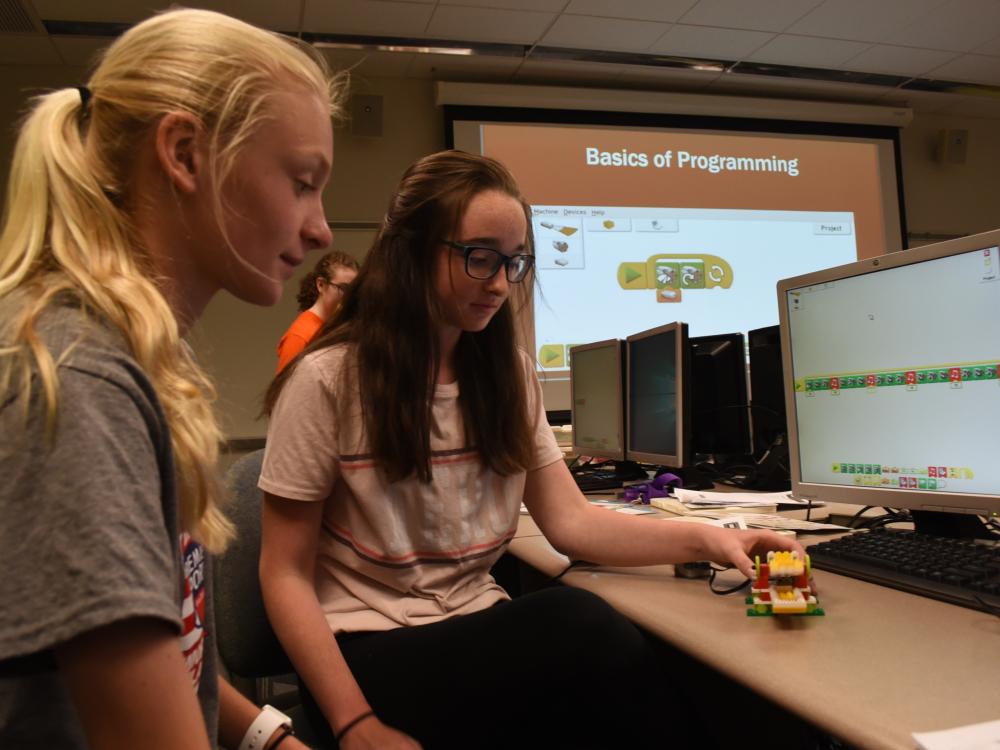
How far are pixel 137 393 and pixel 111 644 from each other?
0.14 meters

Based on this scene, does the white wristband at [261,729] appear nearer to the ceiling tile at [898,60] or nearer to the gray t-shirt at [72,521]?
the gray t-shirt at [72,521]

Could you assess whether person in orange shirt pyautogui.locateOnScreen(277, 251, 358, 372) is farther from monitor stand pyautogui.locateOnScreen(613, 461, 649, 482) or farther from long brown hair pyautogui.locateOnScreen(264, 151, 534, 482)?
long brown hair pyautogui.locateOnScreen(264, 151, 534, 482)

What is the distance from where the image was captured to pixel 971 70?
172 inches

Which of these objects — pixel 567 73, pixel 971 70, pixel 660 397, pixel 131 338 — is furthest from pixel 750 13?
pixel 131 338

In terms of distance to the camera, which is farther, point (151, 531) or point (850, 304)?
point (850, 304)

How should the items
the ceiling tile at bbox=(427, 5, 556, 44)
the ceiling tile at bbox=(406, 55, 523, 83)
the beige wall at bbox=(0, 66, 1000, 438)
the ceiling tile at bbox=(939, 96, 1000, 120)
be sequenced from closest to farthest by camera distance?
1. the ceiling tile at bbox=(427, 5, 556, 44)
2. the beige wall at bbox=(0, 66, 1000, 438)
3. the ceiling tile at bbox=(406, 55, 523, 83)
4. the ceiling tile at bbox=(939, 96, 1000, 120)

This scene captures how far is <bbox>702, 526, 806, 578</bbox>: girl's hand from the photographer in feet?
3.44

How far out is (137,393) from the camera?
455mm

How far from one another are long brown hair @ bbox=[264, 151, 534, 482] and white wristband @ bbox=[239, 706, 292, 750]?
36 cm

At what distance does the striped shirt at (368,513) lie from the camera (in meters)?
1.07

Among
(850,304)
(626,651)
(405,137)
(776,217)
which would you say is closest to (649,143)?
(776,217)

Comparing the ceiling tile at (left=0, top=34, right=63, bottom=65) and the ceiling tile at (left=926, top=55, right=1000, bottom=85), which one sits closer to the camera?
the ceiling tile at (left=0, top=34, right=63, bottom=65)

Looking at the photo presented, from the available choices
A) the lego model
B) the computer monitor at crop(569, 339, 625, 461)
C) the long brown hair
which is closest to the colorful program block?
the computer monitor at crop(569, 339, 625, 461)

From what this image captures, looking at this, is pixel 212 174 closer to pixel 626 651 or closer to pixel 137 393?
pixel 137 393
